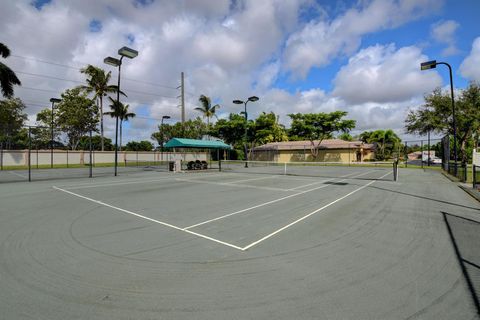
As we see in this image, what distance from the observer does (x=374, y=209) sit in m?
8.28

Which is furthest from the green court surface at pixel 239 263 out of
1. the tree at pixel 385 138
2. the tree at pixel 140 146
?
the tree at pixel 140 146

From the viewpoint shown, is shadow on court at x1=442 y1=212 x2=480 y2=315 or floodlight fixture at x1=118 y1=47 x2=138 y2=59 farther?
floodlight fixture at x1=118 y1=47 x2=138 y2=59

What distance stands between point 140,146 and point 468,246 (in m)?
82.6

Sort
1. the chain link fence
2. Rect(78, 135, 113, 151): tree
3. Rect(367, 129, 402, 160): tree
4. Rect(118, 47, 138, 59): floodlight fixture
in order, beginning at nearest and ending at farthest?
Rect(118, 47, 138, 59): floodlight fixture
the chain link fence
Rect(367, 129, 402, 160): tree
Rect(78, 135, 113, 151): tree

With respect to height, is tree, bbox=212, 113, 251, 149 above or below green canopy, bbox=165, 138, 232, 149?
above

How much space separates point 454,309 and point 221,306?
261cm

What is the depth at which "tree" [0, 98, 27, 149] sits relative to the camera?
3585 centimetres

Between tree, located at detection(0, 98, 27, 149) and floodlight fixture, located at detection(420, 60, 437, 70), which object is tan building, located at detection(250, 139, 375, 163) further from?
tree, located at detection(0, 98, 27, 149)

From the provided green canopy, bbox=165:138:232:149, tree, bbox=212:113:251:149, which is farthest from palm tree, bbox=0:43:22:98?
tree, bbox=212:113:251:149

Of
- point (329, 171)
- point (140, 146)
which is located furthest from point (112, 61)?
point (140, 146)

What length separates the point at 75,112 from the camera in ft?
136

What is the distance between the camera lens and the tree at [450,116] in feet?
91.1

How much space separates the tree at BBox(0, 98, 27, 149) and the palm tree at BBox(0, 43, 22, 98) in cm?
1425

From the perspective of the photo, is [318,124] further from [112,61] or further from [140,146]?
[140,146]
